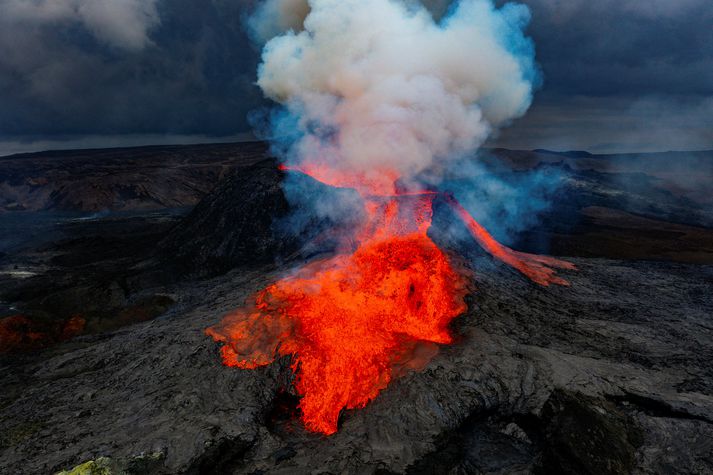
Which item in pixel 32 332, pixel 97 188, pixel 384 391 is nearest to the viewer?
pixel 384 391

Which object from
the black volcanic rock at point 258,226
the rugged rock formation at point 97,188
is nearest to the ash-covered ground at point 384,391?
the black volcanic rock at point 258,226

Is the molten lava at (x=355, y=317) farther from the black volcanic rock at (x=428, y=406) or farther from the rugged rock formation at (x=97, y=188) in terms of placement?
Answer: the rugged rock formation at (x=97, y=188)

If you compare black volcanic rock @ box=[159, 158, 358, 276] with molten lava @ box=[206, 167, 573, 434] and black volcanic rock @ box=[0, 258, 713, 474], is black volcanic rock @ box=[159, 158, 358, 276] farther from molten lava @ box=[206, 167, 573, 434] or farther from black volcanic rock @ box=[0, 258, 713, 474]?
black volcanic rock @ box=[0, 258, 713, 474]

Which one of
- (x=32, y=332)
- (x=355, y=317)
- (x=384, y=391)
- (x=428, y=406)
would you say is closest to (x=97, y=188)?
(x=32, y=332)

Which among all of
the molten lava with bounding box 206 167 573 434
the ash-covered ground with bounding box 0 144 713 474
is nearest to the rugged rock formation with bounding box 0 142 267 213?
the ash-covered ground with bounding box 0 144 713 474

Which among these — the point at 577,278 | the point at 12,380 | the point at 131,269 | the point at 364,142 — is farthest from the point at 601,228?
the point at 12,380

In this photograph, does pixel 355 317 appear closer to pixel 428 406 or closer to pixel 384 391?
pixel 384 391
